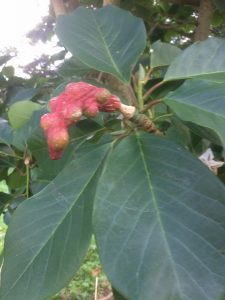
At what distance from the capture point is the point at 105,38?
2.25 ft

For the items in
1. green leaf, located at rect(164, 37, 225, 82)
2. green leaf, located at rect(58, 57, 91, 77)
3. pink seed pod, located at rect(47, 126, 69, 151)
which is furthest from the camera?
green leaf, located at rect(58, 57, 91, 77)

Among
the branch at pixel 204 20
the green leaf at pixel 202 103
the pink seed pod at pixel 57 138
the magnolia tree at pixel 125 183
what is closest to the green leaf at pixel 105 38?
the magnolia tree at pixel 125 183

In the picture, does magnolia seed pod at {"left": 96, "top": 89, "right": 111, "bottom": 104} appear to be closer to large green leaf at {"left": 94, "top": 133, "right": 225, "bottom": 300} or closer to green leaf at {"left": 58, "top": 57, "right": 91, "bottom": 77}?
large green leaf at {"left": 94, "top": 133, "right": 225, "bottom": 300}

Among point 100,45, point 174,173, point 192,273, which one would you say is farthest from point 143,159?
point 100,45

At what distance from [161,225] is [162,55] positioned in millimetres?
397

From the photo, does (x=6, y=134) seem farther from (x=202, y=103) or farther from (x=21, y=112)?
(x=202, y=103)

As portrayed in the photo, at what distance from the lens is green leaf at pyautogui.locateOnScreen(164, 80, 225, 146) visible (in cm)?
48

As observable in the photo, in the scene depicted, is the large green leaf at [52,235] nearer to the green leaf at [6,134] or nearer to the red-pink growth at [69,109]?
the red-pink growth at [69,109]

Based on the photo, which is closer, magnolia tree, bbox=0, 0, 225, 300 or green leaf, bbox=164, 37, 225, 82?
magnolia tree, bbox=0, 0, 225, 300

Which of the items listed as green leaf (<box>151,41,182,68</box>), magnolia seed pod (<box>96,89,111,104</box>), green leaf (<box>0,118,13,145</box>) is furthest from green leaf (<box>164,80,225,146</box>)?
green leaf (<box>0,118,13,145</box>)

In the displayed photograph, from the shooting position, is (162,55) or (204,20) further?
(204,20)

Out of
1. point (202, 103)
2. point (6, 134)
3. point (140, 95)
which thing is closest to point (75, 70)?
point (6, 134)

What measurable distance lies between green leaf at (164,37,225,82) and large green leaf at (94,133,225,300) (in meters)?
0.14

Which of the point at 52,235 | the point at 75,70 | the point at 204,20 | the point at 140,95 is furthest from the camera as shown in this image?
the point at 204,20
